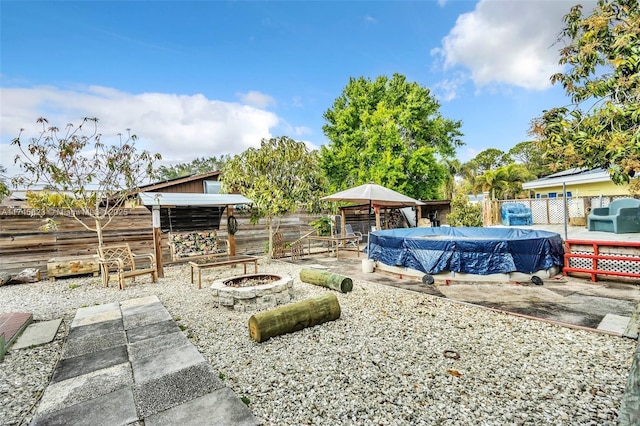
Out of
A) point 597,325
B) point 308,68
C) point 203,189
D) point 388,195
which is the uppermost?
point 308,68

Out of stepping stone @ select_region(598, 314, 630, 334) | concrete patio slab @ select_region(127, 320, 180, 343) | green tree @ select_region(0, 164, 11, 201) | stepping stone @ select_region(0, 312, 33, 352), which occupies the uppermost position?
green tree @ select_region(0, 164, 11, 201)

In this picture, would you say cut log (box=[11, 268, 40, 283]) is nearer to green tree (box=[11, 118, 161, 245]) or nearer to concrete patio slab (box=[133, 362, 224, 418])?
green tree (box=[11, 118, 161, 245])

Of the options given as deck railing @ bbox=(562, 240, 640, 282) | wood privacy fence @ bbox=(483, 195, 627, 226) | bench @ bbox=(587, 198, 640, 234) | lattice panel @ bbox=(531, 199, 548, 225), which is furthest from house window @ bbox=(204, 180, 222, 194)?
lattice panel @ bbox=(531, 199, 548, 225)

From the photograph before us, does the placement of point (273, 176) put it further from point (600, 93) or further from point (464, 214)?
point (464, 214)

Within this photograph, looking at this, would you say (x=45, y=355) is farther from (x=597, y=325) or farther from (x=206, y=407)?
(x=597, y=325)

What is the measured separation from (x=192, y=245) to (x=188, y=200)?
124cm

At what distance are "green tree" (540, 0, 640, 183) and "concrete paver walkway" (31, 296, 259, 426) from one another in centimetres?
434

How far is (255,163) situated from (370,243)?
4207 mm

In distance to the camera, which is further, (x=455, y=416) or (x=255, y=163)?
(x=255, y=163)

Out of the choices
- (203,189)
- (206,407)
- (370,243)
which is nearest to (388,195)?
(370,243)

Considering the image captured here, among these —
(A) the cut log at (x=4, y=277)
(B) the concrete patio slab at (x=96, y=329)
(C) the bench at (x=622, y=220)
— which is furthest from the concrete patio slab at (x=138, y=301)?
(C) the bench at (x=622, y=220)

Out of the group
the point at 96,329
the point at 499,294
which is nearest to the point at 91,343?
the point at 96,329

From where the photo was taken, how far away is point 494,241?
581 centimetres

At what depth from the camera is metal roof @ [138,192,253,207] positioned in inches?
A: 275
